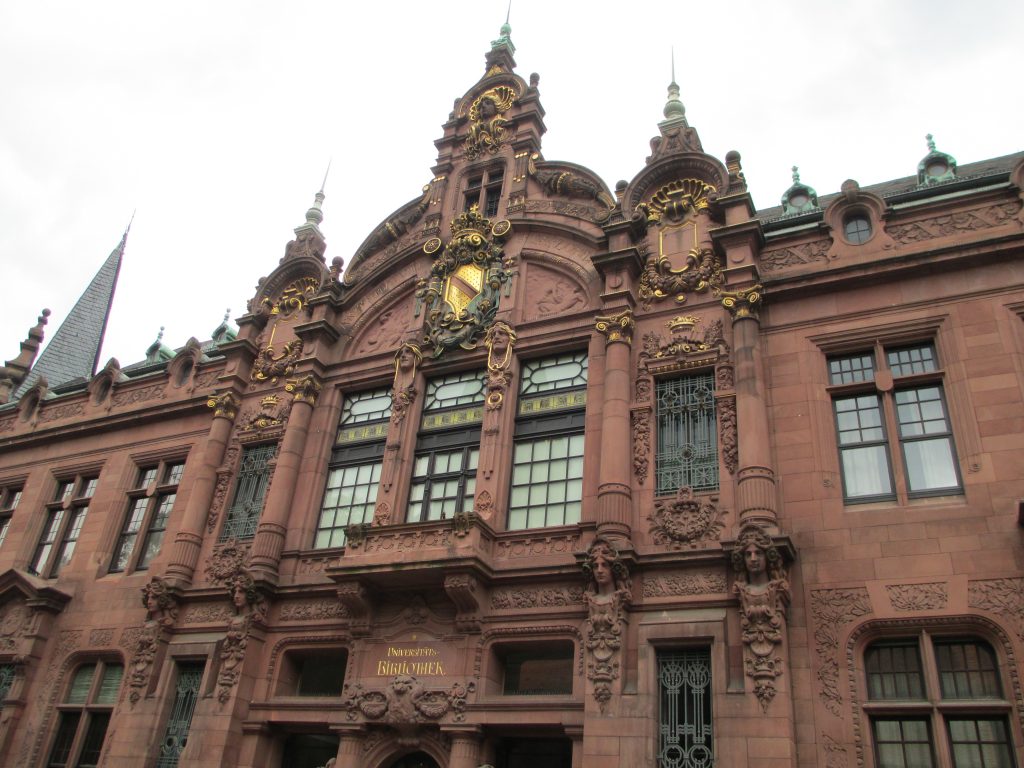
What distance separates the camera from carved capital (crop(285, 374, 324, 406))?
22388 mm

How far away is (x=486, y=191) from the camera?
943 inches

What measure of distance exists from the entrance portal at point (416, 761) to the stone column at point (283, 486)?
16.0ft

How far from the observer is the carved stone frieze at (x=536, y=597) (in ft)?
54.4

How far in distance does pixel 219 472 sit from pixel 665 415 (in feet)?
38.4

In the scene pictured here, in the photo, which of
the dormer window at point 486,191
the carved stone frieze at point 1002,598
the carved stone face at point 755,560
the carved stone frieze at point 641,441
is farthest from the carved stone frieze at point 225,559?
the carved stone frieze at point 1002,598

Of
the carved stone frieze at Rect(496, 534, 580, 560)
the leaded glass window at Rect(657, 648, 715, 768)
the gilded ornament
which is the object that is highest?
the gilded ornament

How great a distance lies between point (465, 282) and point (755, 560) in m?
10.8

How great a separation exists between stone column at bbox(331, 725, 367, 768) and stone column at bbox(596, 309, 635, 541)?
20.0ft

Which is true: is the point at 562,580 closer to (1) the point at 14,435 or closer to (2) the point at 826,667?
(2) the point at 826,667

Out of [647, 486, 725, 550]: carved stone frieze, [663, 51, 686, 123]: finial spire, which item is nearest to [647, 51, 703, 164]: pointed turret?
[663, 51, 686, 123]: finial spire

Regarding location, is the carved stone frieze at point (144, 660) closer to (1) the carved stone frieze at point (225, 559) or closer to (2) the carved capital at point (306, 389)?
(1) the carved stone frieze at point (225, 559)

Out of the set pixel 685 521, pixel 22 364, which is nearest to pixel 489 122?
pixel 685 521

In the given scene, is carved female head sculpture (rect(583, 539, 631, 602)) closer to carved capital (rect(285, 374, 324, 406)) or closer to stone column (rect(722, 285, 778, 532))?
stone column (rect(722, 285, 778, 532))

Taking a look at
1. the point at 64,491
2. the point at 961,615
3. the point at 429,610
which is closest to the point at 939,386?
the point at 961,615
